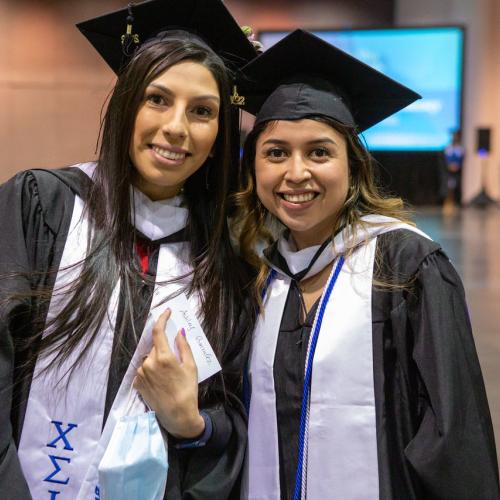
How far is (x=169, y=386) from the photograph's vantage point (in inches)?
68.9

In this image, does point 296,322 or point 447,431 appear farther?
point 296,322

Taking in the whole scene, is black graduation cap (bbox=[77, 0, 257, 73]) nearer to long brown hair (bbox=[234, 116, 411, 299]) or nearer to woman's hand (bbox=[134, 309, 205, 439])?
long brown hair (bbox=[234, 116, 411, 299])

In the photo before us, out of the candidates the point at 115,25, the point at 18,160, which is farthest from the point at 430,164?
the point at 115,25

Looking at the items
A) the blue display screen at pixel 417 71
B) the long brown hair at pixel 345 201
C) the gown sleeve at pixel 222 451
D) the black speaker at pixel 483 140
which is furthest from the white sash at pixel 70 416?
the black speaker at pixel 483 140

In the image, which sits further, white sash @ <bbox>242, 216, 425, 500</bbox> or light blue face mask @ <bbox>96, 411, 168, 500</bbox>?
white sash @ <bbox>242, 216, 425, 500</bbox>

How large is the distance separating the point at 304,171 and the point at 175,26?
59 cm

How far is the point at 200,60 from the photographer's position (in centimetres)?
193

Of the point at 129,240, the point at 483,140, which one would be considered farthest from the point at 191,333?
the point at 483,140

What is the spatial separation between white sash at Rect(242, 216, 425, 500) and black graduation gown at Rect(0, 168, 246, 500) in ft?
0.29

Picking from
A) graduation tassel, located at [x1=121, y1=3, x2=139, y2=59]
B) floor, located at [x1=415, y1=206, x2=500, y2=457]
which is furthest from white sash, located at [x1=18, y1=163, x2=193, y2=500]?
floor, located at [x1=415, y1=206, x2=500, y2=457]

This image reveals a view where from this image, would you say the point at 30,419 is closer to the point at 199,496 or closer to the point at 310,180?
the point at 199,496

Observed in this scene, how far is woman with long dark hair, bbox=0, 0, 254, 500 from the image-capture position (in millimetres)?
1767

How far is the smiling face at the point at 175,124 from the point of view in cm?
187

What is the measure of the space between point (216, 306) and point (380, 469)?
596mm
